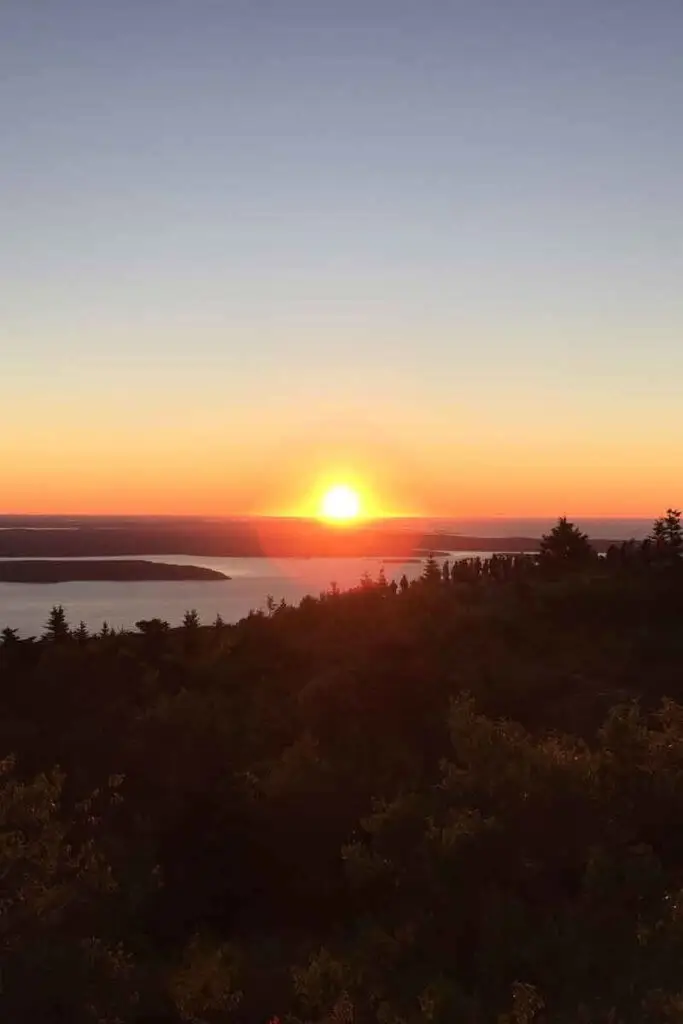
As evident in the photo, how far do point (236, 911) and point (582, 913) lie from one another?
14.6ft

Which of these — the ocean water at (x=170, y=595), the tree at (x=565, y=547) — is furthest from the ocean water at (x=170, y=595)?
the tree at (x=565, y=547)

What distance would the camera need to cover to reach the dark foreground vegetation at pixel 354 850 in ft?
29.0

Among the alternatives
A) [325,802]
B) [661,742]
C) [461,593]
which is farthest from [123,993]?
[461,593]

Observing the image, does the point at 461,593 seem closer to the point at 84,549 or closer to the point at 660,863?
the point at 660,863

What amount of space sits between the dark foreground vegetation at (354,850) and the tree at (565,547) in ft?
50.7

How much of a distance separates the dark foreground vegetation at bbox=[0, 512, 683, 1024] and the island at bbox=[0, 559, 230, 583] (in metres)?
98.5

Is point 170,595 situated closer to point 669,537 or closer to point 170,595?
point 170,595

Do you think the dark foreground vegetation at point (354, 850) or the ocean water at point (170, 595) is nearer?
the dark foreground vegetation at point (354, 850)

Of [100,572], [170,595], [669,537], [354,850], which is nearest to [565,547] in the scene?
[669,537]

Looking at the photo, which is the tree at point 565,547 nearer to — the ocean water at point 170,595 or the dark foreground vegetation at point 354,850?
the dark foreground vegetation at point 354,850

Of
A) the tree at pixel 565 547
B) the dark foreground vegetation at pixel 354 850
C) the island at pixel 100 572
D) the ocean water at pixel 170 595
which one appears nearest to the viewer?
the dark foreground vegetation at pixel 354 850

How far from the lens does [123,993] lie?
8.96m

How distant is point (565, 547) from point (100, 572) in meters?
100

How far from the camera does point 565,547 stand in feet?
122
